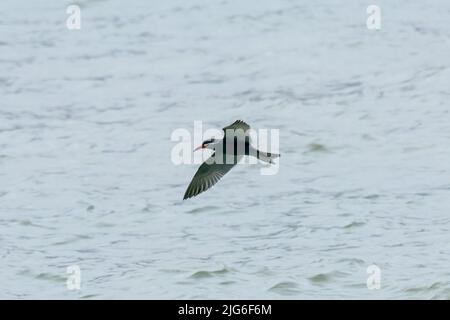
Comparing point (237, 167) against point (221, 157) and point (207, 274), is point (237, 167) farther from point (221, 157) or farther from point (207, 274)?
point (221, 157)

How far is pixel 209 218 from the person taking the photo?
15.2m

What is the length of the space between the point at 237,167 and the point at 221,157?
438 centimetres

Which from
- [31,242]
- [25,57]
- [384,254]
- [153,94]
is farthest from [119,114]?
[384,254]

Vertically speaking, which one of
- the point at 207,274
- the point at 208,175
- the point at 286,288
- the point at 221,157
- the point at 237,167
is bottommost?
the point at 286,288

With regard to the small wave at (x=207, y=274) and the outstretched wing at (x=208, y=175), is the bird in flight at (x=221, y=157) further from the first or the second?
the small wave at (x=207, y=274)

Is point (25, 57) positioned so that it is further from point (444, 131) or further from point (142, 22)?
point (444, 131)

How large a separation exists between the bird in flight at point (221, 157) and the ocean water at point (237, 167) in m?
1.30

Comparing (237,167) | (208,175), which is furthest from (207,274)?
(237,167)

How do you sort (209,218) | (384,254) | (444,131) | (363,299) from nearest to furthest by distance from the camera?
(363,299), (384,254), (209,218), (444,131)

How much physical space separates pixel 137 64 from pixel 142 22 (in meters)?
1.64

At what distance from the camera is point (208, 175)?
12414 mm

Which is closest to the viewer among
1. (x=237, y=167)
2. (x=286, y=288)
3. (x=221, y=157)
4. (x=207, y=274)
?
(x=221, y=157)

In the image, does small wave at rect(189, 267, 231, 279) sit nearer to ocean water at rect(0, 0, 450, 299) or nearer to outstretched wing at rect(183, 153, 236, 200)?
ocean water at rect(0, 0, 450, 299)

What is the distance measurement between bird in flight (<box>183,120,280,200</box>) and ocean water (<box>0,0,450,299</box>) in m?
1.30
